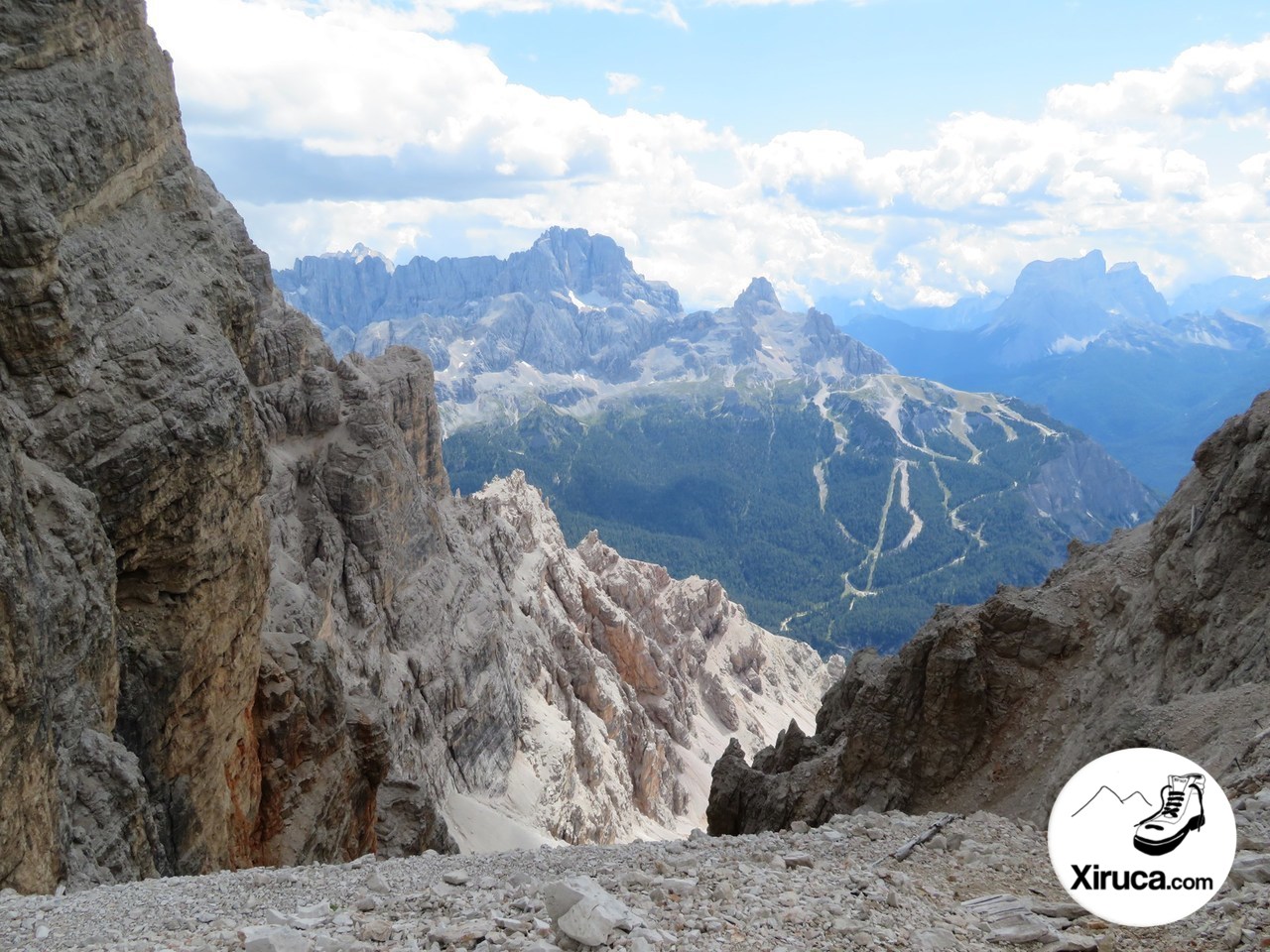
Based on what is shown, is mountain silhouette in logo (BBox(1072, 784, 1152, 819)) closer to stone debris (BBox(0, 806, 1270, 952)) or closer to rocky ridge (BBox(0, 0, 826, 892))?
stone debris (BBox(0, 806, 1270, 952))

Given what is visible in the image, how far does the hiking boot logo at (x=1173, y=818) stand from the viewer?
28.5ft

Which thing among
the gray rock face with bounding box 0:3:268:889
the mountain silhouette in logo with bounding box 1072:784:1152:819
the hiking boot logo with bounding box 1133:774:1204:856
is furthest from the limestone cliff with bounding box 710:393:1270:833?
the gray rock face with bounding box 0:3:268:889

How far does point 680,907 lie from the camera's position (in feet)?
34.3

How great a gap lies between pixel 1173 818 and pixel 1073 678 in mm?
18239

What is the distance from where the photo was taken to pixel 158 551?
21.6 metres

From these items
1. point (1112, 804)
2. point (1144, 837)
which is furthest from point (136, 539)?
point (1144, 837)

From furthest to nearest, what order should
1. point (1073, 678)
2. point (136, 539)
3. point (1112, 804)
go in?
point (1073, 678), point (136, 539), point (1112, 804)

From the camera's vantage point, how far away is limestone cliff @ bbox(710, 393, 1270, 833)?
1927cm

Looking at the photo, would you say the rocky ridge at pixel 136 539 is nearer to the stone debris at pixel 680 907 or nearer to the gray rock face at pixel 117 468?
the gray rock face at pixel 117 468

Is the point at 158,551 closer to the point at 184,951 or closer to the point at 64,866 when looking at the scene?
the point at 64,866

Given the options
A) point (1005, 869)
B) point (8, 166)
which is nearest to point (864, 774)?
point (1005, 869)

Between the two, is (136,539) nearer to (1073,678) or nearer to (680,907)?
(680,907)

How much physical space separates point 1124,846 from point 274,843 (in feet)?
85.4

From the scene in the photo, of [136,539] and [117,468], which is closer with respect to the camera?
[117,468]
